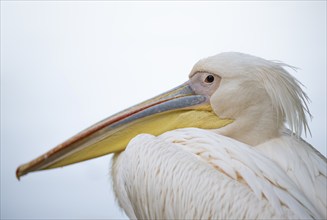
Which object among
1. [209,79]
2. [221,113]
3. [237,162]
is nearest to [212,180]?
[237,162]

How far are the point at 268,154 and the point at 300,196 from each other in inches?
15.8

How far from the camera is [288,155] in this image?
240cm

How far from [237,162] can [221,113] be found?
0.60 meters

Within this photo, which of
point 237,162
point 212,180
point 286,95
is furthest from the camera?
point 286,95

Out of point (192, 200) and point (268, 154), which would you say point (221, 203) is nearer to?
point (192, 200)

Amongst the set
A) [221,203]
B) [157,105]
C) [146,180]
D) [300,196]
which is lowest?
[300,196]

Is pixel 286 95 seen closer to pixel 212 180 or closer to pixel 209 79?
pixel 209 79

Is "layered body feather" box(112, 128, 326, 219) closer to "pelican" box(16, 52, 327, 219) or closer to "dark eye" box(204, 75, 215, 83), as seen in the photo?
"pelican" box(16, 52, 327, 219)

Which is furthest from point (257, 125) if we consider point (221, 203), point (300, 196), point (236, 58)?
point (221, 203)

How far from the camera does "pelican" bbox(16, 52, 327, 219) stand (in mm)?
2023

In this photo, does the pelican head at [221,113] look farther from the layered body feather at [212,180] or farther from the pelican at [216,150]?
the layered body feather at [212,180]

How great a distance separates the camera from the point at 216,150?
2209 mm

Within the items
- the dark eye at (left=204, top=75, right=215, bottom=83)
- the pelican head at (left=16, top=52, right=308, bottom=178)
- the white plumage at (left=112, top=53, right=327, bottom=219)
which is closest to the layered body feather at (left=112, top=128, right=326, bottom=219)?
the white plumage at (left=112, top=53, right=327, bottom=219)

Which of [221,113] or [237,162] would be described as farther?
[221,113]
